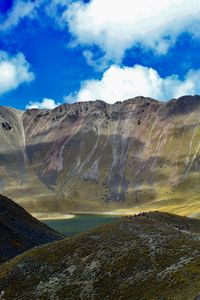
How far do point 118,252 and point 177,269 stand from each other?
5.64m

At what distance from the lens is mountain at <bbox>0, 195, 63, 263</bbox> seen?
67.2 metres

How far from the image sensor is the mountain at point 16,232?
220 feet

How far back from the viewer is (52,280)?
3189 cm

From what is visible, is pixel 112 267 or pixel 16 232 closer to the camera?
pixel 112 267

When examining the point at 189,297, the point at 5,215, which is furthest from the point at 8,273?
the point at 5,215

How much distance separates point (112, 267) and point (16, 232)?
1960 inches

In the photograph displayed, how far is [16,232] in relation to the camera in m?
78.2

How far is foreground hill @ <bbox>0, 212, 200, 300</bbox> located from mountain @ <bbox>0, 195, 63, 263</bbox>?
27280mm

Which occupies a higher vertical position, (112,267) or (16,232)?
(16,232)

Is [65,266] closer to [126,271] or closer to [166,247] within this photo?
[126,271]

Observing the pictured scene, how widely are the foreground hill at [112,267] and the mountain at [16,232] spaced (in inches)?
1074

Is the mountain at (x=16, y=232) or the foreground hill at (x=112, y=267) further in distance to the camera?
the mountain at (x=16, y=232)

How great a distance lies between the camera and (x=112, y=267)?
31219mm

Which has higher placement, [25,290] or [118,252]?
[118,252]
